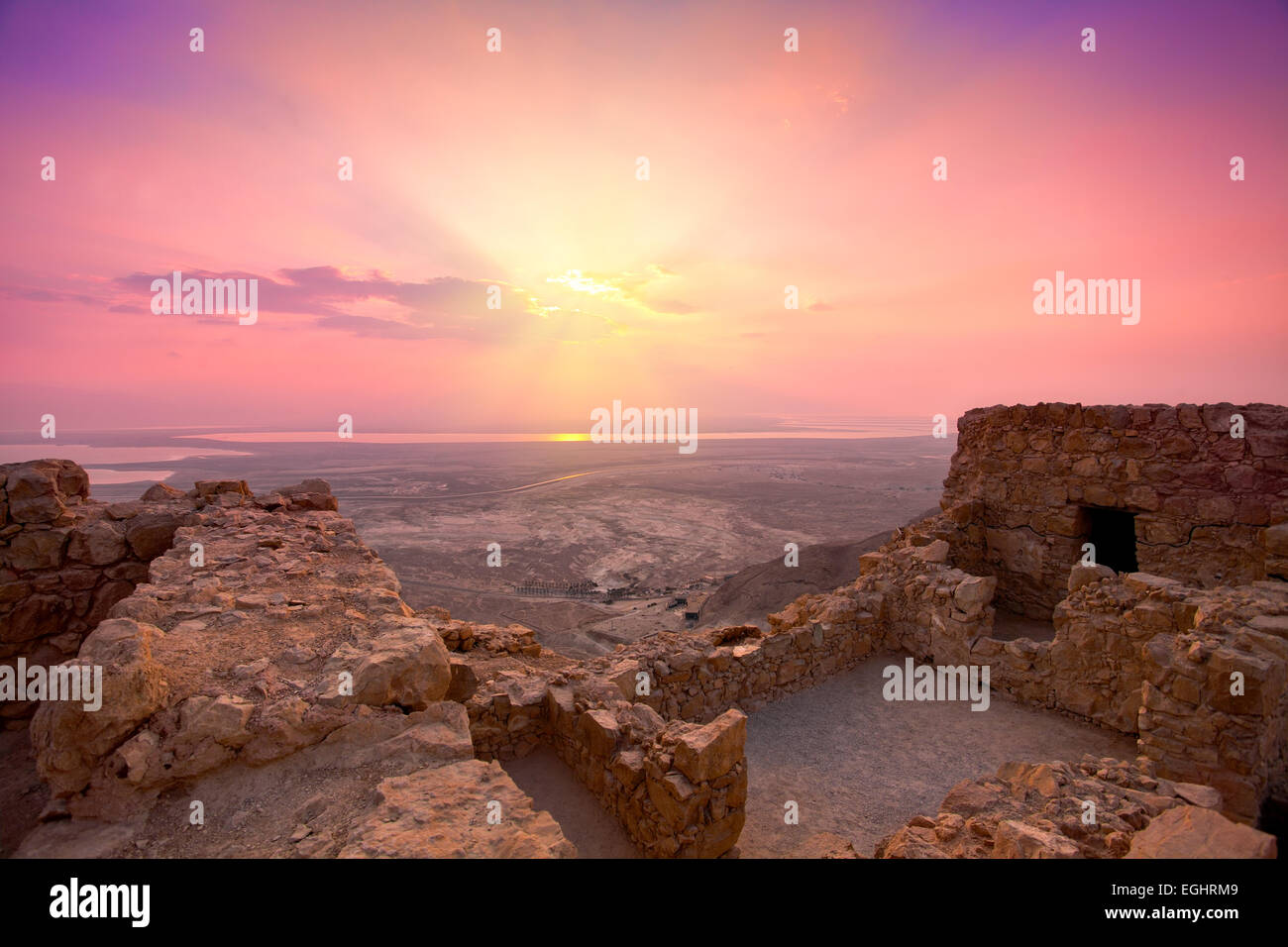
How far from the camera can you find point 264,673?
3.79 meters

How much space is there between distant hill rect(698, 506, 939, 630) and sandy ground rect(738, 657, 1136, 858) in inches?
288

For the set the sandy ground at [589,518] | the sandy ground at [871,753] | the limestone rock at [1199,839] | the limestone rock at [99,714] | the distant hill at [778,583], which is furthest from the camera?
the sandy ground at [589,518]

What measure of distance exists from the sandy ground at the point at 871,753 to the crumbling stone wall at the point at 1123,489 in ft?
9.88

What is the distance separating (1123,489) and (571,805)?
903 centimetres

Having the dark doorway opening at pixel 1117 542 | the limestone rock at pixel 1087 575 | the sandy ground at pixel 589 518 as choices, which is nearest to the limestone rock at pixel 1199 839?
the limestone rock at pixel 1087 575

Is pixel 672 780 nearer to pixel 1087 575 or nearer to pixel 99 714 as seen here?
pixel 99 714

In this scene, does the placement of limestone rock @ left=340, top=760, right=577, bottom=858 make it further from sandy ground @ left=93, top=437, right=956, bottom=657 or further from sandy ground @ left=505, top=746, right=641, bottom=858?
sandy ground @ left=93, top=437, right=956, bottom=657

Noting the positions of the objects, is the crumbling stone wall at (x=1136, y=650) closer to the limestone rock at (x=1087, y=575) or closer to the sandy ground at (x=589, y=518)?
the limestone rock at (x=1087, y=575)

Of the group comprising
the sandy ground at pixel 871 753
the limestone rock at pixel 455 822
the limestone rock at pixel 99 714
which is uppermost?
the limestone rock at pixel 99 714

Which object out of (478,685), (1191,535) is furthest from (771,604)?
(478,685)

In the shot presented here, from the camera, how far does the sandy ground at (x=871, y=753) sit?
545 cm

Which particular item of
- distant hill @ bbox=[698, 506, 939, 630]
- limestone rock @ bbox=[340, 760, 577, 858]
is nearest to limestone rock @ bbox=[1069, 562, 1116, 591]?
limestone rock @ bbox=[340, 760, 577, 858]
